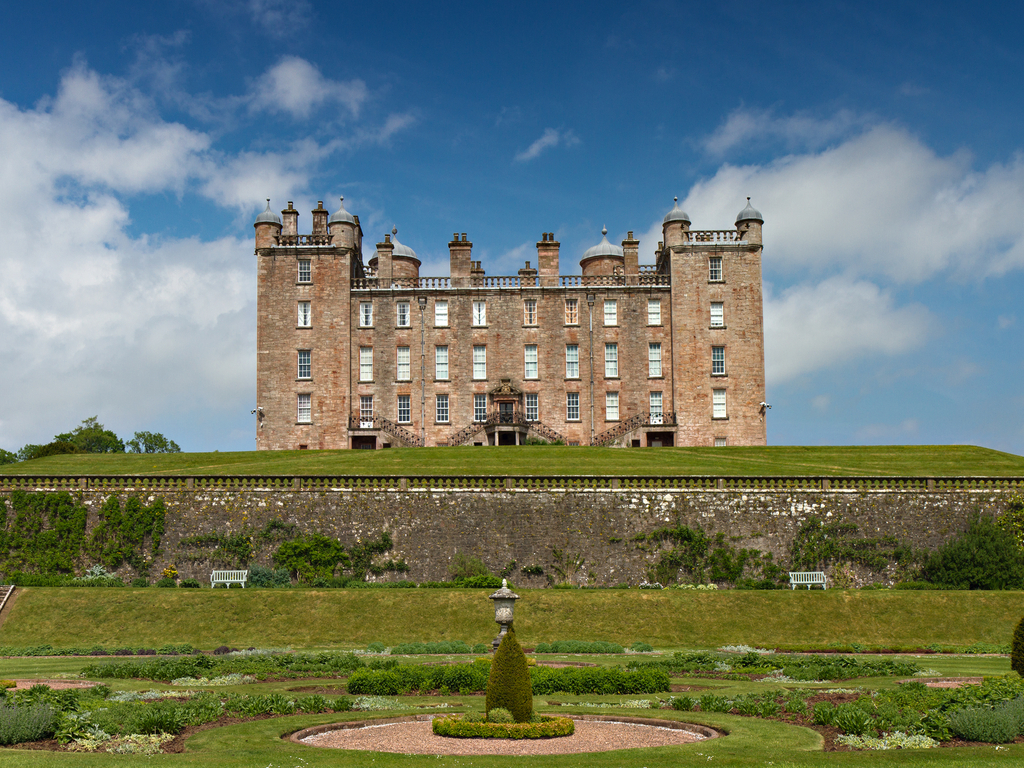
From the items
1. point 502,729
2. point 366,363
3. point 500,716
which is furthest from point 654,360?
point 502,729

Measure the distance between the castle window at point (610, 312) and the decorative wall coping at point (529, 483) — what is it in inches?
913

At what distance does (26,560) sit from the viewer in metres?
33.4

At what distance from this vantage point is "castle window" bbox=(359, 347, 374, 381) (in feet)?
185

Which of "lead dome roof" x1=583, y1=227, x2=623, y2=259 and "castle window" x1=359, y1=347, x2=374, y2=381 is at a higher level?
"lead dome roof" x1=583, y1=227, x2=623, y2=259

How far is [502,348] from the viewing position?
56.5 meters

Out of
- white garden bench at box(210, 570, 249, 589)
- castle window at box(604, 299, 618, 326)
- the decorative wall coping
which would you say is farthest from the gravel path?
castle window at box(604, 299, 618, 326)

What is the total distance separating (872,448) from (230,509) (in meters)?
30.2

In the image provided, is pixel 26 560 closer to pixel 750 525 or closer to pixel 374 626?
pixel 374 626

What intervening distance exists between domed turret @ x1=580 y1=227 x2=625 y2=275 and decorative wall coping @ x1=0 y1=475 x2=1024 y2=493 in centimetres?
2765

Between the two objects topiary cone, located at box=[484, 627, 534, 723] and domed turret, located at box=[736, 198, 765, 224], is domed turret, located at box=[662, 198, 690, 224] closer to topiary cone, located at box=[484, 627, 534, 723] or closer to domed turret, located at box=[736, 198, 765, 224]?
domed turret, located at box=[736, 198, 765, 224]

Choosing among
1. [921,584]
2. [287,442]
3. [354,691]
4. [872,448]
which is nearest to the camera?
[354,691]

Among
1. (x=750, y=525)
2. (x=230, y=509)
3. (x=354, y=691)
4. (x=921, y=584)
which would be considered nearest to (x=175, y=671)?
(x=354, y=691)

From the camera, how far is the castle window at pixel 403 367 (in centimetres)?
5634

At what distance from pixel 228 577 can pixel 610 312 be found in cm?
3080
